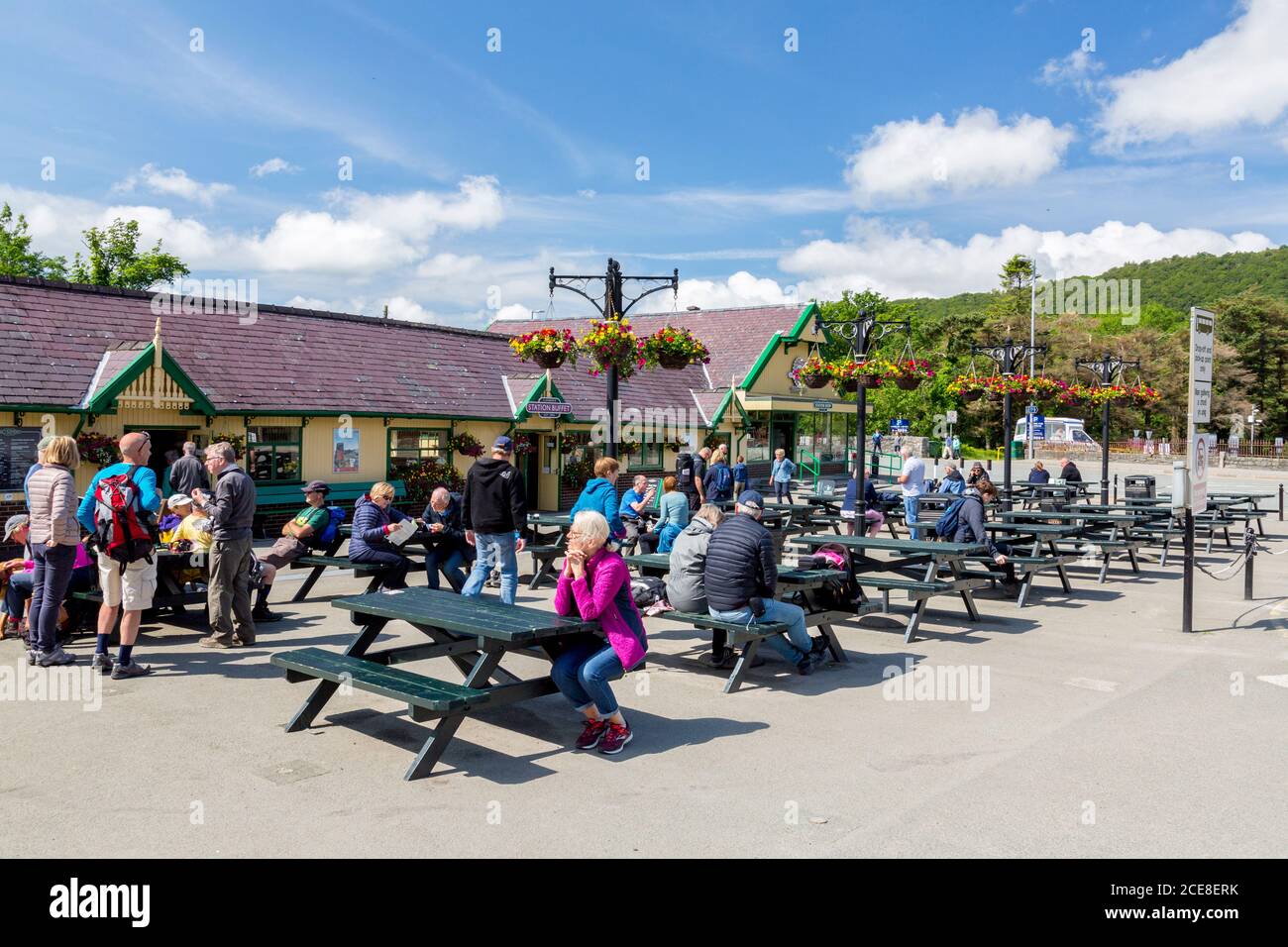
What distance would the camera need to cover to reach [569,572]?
6395mm

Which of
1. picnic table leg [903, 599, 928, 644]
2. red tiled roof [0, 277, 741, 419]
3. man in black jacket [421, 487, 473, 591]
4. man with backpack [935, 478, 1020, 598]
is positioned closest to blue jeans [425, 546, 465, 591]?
man in black jacket [421, 487, 473, 591]

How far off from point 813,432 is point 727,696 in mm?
31145

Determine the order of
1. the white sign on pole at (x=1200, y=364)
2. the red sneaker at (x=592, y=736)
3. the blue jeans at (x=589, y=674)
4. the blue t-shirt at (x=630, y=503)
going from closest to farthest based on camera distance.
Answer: the blue jeans at (x=589, y=674)
the red sneaker at (x=592, y=736)
the white sign on pole at (x=1200, y=364)
the blue t-shirt at (x=630, y=503)

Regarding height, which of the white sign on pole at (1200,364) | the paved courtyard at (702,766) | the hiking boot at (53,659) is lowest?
the paved courtyard at (702,766)

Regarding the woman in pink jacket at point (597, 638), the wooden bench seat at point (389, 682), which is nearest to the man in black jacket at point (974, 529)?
the woman in pink jacket at point (597, 638)

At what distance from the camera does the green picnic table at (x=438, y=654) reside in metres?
5.78

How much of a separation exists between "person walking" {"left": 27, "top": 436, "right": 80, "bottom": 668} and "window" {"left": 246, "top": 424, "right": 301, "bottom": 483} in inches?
424

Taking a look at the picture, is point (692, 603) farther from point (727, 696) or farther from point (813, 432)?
point (813, 432)

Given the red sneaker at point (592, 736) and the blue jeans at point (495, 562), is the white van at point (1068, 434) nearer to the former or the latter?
the blue jeans at point (495, 562)

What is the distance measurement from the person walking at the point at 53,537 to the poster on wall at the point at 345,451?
1215 centimetres

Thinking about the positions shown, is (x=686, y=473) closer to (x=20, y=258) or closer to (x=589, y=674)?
(x=589, y=674)

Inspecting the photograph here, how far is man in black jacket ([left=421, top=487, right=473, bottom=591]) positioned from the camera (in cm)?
1192

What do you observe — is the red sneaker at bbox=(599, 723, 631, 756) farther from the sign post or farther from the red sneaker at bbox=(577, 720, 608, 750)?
the sign post
